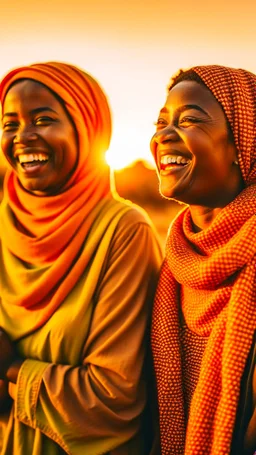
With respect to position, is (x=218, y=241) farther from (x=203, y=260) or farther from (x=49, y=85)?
(x=49, y=85)

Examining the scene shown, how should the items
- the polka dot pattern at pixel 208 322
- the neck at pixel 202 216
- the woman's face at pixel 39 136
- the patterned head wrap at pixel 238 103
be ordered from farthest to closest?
the woman's face at pixel 39 136 → the neck at pixel 202 216 → the patterned head wrap at pixel 238 103 → the polka dot pattern at pixel 208 322

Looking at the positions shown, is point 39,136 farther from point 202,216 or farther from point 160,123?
point 202,216

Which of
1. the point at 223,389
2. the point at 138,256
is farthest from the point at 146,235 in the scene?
the point at 223,389

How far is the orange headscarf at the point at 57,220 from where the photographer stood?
329cm

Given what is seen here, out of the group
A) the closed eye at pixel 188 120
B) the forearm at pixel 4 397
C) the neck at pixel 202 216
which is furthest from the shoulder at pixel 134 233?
the forearm at pixel 4 397

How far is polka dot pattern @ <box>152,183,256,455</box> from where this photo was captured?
9.03ft

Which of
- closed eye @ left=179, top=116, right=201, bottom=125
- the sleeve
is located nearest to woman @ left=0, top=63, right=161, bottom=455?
the sleeve

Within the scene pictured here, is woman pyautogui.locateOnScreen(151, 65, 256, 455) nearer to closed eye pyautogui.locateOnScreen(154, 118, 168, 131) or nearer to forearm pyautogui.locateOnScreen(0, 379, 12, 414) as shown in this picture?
closed eye pyautogui.locateOnScreen(154, 118, 168, 131)

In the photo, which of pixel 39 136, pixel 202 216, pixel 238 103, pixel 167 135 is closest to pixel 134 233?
pixel 202 216

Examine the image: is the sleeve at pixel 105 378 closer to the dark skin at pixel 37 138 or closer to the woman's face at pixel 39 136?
the dark skin at pixel 37 138

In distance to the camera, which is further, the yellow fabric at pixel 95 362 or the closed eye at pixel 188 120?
the yellow fabric at pixel 95 362

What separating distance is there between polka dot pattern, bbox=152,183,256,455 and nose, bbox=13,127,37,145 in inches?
29.9

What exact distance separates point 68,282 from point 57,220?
1.02 ft

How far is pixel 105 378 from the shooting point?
3.11 metres
